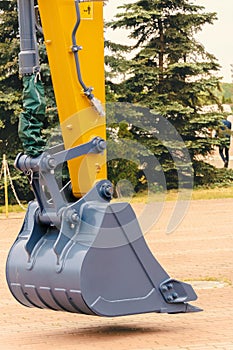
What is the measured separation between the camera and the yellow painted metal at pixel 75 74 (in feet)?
28.6

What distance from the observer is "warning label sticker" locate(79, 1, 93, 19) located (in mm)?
8828

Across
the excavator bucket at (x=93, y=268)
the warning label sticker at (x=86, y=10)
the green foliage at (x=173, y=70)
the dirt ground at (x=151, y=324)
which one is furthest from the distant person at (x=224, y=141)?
the excavator bucket at (x=93, y=268)

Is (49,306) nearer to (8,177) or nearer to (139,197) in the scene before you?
(139,197)

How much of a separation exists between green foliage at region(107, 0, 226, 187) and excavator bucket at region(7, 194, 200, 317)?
20.7m

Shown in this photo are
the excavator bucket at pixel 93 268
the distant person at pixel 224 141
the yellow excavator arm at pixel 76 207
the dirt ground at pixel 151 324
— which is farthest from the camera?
the distant person at pixel 224 141

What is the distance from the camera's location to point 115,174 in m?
24.9

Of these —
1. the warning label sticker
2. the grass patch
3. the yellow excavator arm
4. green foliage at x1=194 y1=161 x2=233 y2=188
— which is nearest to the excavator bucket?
the yellow excavator arm

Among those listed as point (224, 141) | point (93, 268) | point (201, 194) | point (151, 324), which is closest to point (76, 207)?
point (93, 268)

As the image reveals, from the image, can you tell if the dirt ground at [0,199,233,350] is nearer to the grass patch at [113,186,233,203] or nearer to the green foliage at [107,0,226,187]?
the grass patch at [113,186,233,203]

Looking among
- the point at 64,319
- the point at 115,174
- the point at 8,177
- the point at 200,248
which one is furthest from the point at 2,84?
the point at 64,319

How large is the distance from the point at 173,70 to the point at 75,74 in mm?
21415

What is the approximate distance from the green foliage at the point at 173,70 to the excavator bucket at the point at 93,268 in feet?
67.9

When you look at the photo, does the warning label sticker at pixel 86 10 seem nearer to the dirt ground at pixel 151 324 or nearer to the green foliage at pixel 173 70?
the dirt ground at pixel 151 324

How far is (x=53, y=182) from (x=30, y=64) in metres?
1.06
